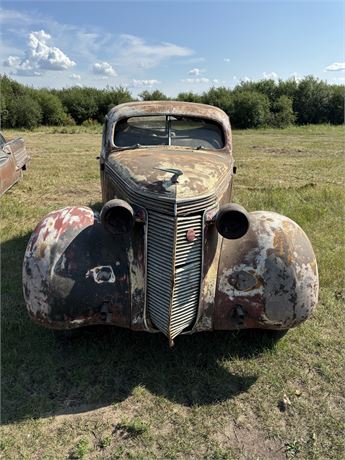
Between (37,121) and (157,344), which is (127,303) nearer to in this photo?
(157,344)

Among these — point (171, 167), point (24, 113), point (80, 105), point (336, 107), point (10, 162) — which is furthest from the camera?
point (80, 105)

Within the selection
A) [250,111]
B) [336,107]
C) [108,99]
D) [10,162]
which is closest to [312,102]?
[336,107]

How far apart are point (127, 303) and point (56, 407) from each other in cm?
90

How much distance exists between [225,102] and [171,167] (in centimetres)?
3000

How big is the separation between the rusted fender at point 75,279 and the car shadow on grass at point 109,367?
47 cm

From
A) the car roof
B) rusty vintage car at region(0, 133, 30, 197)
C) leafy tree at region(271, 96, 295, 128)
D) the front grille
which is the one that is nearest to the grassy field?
the front grille

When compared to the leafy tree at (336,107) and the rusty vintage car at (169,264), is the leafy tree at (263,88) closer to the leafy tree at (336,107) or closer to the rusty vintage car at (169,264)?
the leafy tree at (336,107)

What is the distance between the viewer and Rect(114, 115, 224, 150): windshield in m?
4.45

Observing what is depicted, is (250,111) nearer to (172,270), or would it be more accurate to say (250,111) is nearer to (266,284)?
(266,284)

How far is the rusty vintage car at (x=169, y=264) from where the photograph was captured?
2.88 metres

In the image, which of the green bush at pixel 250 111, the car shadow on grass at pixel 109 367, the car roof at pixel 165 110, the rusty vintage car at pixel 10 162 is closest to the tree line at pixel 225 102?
the green bush at pixel 250 111

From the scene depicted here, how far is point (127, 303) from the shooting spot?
3092mm

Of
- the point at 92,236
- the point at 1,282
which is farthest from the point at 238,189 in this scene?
the point at 92,236

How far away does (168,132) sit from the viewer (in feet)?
14.8
